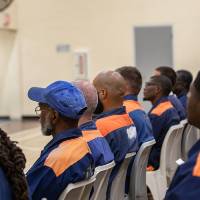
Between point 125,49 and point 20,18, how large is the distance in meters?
2.90

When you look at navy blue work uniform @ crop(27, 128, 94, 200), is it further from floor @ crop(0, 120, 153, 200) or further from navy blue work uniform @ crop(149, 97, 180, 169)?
floor @ crop(0, 120, 153, 200)

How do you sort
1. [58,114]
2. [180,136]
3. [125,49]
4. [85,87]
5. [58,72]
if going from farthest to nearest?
[58,72] < [125,49] < [180,136] < [85,87] < [58,114]

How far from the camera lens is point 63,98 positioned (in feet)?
8.25

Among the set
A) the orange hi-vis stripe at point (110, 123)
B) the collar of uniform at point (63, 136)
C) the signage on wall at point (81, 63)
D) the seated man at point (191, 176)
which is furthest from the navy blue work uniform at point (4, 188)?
the signage on wall at point (81, 63)

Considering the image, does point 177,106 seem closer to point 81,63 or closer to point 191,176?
point 191,176

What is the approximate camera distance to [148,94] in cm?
507

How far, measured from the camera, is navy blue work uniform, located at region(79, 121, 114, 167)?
111 inches

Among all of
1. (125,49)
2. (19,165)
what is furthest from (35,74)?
(19,165)

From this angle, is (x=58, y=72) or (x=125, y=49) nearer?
(x=125, y=49)

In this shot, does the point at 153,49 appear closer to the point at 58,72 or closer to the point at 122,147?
the point at 58,72

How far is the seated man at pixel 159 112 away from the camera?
447 cm

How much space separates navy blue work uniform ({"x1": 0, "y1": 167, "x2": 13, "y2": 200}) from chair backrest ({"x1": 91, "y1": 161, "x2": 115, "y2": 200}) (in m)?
0.93

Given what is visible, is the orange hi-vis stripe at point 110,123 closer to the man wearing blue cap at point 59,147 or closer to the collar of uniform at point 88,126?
the collar of uniform at point 88,126

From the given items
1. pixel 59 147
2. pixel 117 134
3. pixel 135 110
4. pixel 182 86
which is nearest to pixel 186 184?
pixel 59 147
